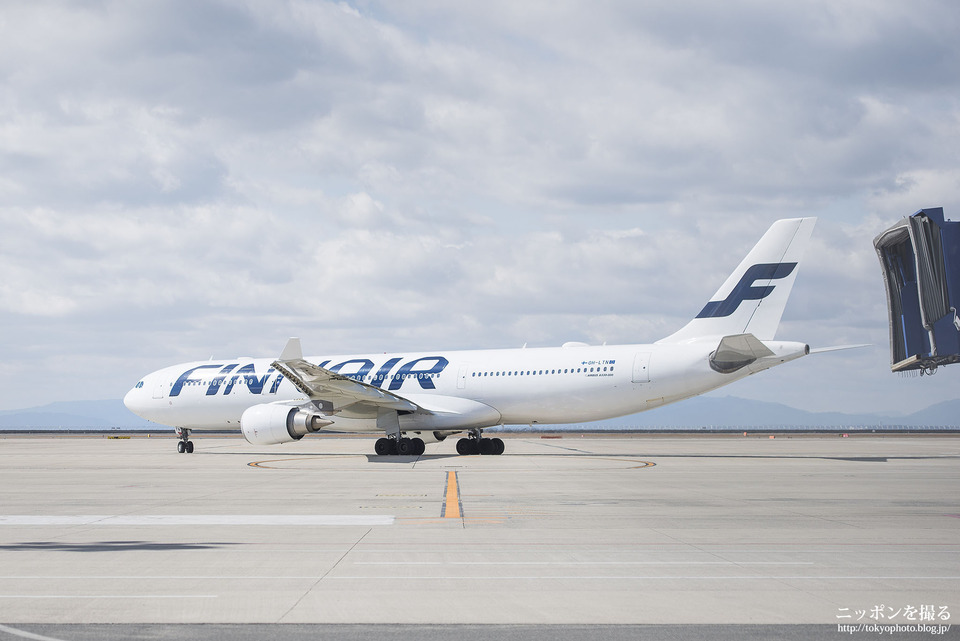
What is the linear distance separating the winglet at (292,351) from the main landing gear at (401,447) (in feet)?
16.1

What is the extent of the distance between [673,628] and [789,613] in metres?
1.15

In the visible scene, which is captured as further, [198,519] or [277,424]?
[277,424]

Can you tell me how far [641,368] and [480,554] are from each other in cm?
2163

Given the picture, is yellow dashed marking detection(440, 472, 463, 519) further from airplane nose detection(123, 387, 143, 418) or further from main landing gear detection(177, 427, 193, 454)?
airplane nose detection(123, 387, 143, 418)

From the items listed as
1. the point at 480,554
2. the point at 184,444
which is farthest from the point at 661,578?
the point at 184,444

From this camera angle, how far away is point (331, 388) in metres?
31.7

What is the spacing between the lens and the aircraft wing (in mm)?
30906

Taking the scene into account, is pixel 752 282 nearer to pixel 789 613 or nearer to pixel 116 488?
pixel 116 488

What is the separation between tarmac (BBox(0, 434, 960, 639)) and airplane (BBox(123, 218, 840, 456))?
31.9 ft

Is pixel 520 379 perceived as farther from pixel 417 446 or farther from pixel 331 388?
pixel 331 388

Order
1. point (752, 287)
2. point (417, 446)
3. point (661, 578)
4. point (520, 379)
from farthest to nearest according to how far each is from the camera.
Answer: point (417, 446) → point (520, 379) → point (752, 287) → point (661, 578)

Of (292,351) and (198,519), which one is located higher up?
(292,351)

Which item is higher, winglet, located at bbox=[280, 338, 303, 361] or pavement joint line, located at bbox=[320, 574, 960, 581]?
winglet, located at bbox=[280, 338, 303, 361]

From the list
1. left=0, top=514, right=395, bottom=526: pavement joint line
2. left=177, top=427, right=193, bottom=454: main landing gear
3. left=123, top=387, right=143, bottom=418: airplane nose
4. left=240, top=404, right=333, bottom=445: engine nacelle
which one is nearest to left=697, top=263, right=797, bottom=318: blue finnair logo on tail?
left=240, top=404, right=333, bottom=445: engine nacelle
